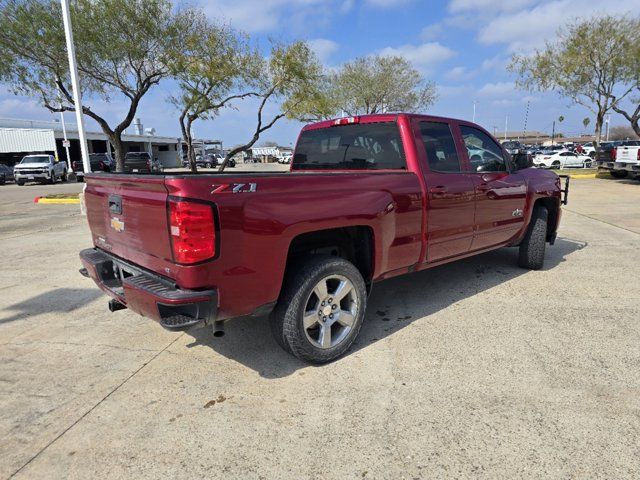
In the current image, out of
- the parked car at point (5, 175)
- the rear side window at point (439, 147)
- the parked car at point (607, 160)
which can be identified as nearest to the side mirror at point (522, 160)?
the rear side window at point (439, 147)

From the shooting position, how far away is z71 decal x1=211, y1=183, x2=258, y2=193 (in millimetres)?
2523

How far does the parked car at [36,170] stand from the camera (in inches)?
1067

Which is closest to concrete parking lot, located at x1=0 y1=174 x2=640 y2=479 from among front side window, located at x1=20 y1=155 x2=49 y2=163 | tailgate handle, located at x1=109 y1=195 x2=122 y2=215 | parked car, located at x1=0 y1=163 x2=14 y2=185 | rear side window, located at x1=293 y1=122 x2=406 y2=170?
tailgate handle, located at x1=109 y1=195 x2=122 y2=215

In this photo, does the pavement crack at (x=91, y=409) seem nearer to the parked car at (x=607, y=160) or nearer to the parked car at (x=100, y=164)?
the parked car at (x=607, y=160)

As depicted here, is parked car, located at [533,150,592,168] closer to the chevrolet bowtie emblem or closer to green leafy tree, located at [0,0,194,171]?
green leafy tree, located at [0,0,194,171]

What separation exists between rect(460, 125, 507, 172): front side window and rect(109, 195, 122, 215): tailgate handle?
329 cm

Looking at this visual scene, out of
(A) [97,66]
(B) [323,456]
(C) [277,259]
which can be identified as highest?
(A) [97,66]

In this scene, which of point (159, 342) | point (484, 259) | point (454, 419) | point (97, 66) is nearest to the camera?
point (454, 419)

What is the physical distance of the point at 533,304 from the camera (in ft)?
14.7

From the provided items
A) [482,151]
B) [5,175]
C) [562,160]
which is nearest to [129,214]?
[482,151]

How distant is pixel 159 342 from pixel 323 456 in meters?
1.97

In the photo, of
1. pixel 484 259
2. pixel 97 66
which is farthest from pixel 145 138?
pixel 484 259

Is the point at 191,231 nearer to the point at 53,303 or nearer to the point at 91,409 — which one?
the point at 91,409

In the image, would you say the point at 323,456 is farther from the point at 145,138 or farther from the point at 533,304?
the point at 145,138
